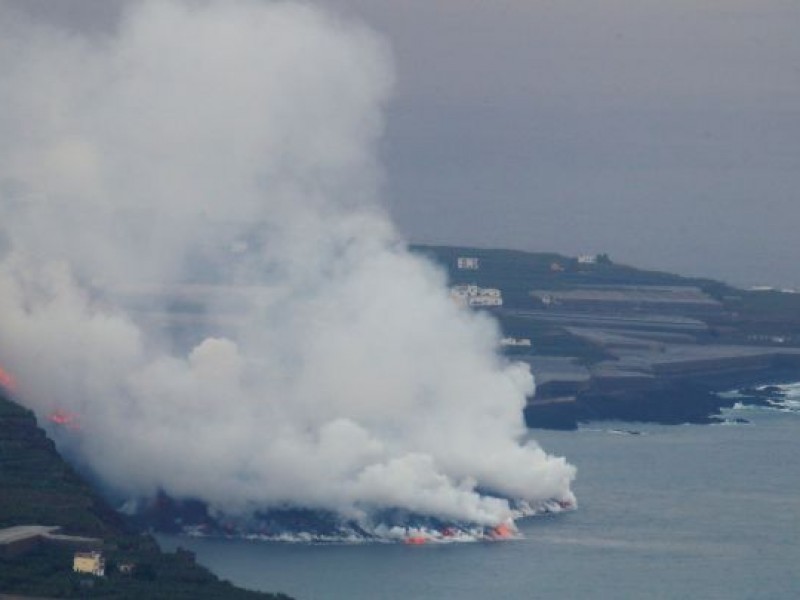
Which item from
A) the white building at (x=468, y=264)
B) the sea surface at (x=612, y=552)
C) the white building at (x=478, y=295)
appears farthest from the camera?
the white building at (x=468, y=264)

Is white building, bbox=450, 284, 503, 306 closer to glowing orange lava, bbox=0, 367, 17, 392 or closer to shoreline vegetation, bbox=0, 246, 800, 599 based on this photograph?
shoreline vegetation, bbox=0, 246, 800, 599

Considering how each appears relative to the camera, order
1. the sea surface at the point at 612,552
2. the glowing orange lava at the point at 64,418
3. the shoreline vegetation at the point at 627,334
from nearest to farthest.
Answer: the sea surface at the point at 612,552 < the glowing orange lava at the point at 64,418 < the shoreline vegetation at the point at 627,334

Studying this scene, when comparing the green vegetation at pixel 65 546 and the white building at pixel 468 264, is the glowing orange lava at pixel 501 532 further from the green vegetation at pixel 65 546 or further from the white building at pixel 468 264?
the white building at pixel 468 264

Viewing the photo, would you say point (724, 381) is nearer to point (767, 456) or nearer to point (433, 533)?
point (767, 456)

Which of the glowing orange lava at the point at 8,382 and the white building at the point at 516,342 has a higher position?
the white building at the point at 516,342

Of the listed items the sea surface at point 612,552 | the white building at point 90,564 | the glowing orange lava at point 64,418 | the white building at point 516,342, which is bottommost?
the white building at point 90,564

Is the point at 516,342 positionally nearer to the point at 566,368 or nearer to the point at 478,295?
the point at 566,368

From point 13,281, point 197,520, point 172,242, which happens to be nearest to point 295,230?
point 172,242

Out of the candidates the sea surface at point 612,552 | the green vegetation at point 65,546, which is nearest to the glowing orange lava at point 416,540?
the sea surface at point 612,552
